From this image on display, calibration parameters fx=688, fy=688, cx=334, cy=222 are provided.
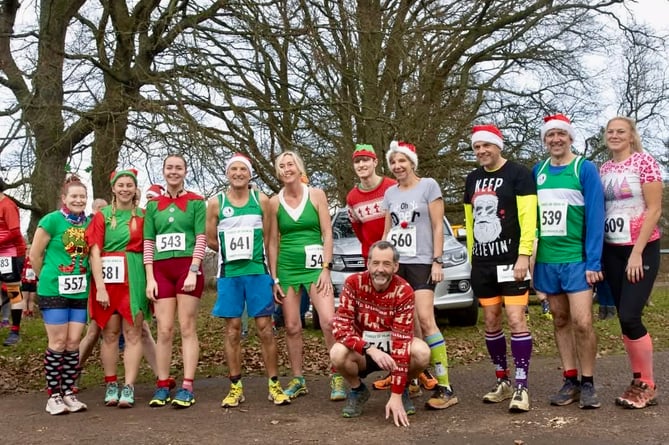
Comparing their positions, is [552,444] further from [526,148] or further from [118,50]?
[526,148]

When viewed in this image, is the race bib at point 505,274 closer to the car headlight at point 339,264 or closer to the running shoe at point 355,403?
the running shoe at point 355,403

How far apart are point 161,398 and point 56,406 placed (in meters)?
0.79

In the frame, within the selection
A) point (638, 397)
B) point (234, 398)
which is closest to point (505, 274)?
point (638, 397)

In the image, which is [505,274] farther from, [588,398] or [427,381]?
[427,381]

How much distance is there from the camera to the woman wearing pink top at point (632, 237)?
4824 millimetres

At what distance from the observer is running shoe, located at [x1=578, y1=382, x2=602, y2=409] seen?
485 centimetres

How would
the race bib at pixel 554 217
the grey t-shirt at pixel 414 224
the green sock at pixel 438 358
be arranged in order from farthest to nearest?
the grey t-shirt at pixel 414 224, the green sock at pixel 438 358, the race bib at pixel 554 217

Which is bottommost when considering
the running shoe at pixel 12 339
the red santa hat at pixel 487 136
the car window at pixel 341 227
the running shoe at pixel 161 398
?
the running shoe at pixel 161 398

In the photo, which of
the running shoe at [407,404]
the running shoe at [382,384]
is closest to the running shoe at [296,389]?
the running shoe at [382,384]

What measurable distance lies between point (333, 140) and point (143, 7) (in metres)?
3.52

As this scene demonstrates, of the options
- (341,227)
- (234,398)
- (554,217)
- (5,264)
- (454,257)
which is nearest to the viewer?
(554,217)

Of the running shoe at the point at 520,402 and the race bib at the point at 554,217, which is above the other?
the race bib at the point at 554,217

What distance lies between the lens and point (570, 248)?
4.90 meters

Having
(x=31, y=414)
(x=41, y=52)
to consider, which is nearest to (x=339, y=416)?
(x=31, y=414)
